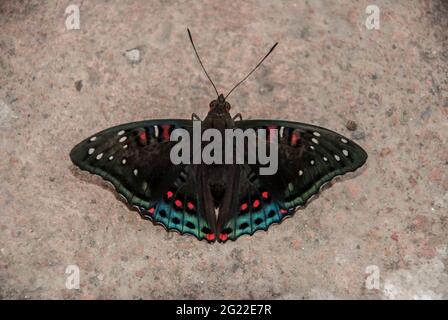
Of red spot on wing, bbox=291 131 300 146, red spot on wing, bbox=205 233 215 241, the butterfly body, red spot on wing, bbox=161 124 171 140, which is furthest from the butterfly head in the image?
red spot on wing, bbox=205 233 215 241

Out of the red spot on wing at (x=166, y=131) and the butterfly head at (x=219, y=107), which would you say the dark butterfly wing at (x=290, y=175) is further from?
the red spot on wing at (x=166, y=131)

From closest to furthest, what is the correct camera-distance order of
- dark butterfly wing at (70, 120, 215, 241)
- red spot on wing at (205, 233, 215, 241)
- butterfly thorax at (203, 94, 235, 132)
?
dark butterfly wing at (70, 120, 215, 241), red spot on wing at (205, 233, 215, 241), butterfly thorax at (203, 94, 235, 132)

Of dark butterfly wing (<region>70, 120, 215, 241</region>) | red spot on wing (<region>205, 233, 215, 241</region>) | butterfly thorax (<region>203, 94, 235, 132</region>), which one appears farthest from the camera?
butterfly thorax (<region>203, 94, 235, 132</region>)

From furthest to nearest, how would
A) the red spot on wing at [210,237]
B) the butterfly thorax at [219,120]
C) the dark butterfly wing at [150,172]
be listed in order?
1. the butterfly thorax at [219,120]
2. the red spot on wing at [210,237]
3. the dark butterfly wing at [150,172]

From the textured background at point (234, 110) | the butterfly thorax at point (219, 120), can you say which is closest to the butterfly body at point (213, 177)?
the butterfly thorax at point (219, 120)

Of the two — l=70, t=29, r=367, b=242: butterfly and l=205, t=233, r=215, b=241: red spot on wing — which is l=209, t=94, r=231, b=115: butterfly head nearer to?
l=70, t=29, r=367, b=242: butterfly

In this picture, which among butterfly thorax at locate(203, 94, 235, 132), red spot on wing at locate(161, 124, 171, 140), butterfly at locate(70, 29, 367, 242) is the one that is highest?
butterfly thorax at locate(203, 94, 235, 132)

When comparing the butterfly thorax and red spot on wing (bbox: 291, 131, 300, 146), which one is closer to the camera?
red spot on wing (bbox: 291, 131, 300, 146)
